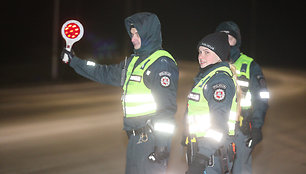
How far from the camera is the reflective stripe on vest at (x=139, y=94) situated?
13.7ft

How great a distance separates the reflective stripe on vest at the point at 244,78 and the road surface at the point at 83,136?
80.2 inches

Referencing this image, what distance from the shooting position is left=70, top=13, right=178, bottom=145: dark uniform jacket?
160 inches

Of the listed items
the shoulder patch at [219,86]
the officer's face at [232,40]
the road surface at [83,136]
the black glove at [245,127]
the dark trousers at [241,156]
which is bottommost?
the road surface at [83,136]

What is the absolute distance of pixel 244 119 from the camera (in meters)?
5.39

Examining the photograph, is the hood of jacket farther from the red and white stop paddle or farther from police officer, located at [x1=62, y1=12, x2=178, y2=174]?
the red and white stop paddle

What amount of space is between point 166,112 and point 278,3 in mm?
68308

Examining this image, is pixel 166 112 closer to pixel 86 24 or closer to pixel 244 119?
pixel 244 119

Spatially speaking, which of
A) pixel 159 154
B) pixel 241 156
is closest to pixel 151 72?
pixel 159 154

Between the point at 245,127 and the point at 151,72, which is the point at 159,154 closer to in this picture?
the point at 151,72

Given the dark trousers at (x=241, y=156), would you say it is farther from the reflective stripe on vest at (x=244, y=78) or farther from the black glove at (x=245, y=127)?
the reflective stripe on vest at (x=244, y=78)

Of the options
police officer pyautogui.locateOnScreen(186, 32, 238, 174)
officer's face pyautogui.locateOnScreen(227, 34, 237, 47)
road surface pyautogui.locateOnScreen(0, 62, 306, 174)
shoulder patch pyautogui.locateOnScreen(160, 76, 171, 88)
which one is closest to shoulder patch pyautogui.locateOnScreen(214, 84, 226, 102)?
police officer pyautogui.locateOnScreen(186, 32, 238, 174)

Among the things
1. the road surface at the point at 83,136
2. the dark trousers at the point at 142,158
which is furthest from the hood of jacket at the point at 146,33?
the road surface at the point at 83,136

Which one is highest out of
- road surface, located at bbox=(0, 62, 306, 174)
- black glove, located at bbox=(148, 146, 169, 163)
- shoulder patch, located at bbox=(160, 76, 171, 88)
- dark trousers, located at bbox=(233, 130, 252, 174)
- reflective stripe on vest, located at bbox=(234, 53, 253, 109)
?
shoulder patch, located at bbox=(160, 76, 171, 88)

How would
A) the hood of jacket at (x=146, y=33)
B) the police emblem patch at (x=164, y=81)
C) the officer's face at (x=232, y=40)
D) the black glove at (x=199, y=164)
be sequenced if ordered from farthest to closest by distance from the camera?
the officer's face at (x=232, y=40) < the hood of jacket at (x=146, y=33) < the police emblem patch at (x=164, y=81) < the black glove at (x=199, y=164)
